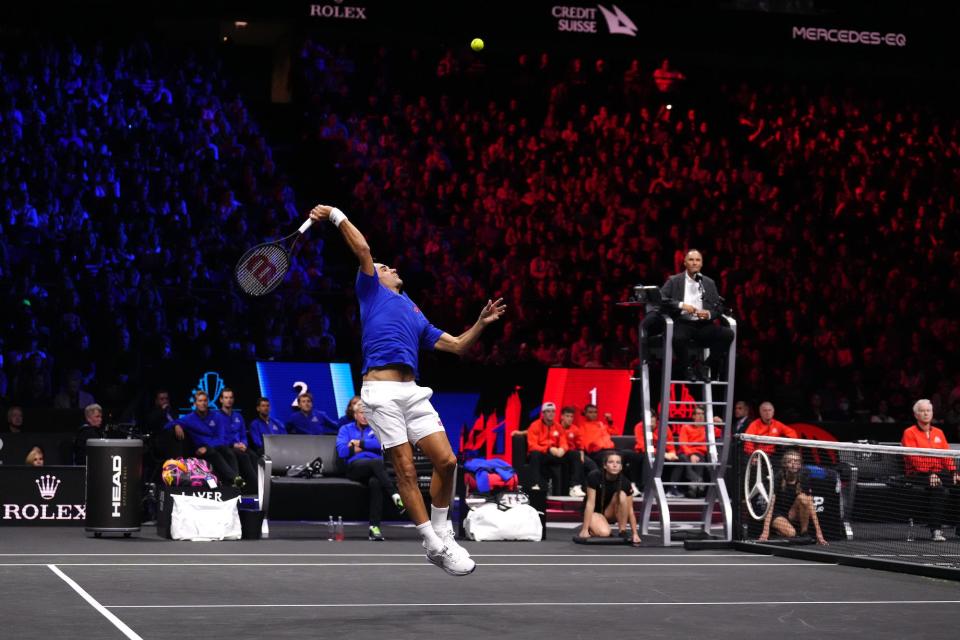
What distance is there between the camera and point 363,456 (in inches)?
602

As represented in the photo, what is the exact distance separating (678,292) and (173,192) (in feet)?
29.9

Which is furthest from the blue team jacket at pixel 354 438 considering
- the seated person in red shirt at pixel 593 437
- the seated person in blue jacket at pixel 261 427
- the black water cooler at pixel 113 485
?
the seated person in red shirt at pixel 593 437

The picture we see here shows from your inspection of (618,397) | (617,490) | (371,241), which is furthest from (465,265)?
(617,490)

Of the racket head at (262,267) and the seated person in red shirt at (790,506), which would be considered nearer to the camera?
the racket head at (262,267)

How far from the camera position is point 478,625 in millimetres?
7586

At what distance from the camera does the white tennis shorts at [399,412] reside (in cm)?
873

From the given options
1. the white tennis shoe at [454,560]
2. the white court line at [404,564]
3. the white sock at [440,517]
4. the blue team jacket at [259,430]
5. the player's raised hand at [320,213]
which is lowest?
the white court line at [404,564]

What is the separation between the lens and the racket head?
960 cm

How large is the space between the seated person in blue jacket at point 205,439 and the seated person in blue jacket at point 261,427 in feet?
1.44

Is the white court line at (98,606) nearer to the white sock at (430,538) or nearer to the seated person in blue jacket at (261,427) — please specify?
the white sock at (430,538)

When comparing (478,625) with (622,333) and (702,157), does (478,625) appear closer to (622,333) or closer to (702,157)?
(622,333)

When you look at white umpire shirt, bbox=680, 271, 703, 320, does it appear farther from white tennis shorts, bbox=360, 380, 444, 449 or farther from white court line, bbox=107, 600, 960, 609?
white tennis shorts, bbox=360, 380, 444, 449

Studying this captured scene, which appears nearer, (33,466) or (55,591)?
(55,591)

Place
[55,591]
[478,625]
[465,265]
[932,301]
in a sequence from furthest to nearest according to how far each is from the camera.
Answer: [932,301], [465,265], [55,591], [478,625]
